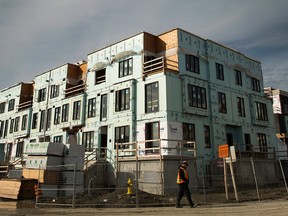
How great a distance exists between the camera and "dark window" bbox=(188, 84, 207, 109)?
26094mm

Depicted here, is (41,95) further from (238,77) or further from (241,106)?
(241,106)

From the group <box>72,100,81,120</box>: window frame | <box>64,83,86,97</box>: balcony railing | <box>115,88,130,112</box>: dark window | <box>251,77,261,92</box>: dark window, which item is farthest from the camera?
<box>251,77,261,92</box>: dark window

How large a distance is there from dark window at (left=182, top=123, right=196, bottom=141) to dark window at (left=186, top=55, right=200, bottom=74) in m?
5.27

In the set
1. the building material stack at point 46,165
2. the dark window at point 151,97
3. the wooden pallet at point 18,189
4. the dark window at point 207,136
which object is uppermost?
the dark window at point 151,97

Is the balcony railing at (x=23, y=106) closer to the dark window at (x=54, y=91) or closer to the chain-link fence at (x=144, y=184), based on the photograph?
the dark window at (x=54, y=91)

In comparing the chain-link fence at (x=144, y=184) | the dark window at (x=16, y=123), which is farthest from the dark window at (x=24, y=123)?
the chain-link fence at (x=144, y=184)

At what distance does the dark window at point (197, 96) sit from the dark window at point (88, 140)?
10.9 m

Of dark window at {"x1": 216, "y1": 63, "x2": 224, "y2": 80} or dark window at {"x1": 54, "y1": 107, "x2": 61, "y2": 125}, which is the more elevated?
dark window at {"x1": 216, "y1": 63, "x2": 224, "y2": 80}

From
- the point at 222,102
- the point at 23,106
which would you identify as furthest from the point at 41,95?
the point at 222,102

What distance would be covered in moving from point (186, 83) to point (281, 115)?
2832cm

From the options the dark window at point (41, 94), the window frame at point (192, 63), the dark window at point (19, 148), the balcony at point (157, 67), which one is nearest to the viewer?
the balcony at point (157, 67)

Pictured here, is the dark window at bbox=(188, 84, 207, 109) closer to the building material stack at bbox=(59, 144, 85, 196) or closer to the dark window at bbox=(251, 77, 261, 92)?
the dark window at bbox=(251, 77, 261, 92)

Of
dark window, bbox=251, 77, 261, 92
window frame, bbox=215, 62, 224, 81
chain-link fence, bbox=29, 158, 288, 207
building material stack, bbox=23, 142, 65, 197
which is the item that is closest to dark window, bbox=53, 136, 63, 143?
chain-link fence, bbox=29, 158, 288, 207

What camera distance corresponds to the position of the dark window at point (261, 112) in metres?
32.9
